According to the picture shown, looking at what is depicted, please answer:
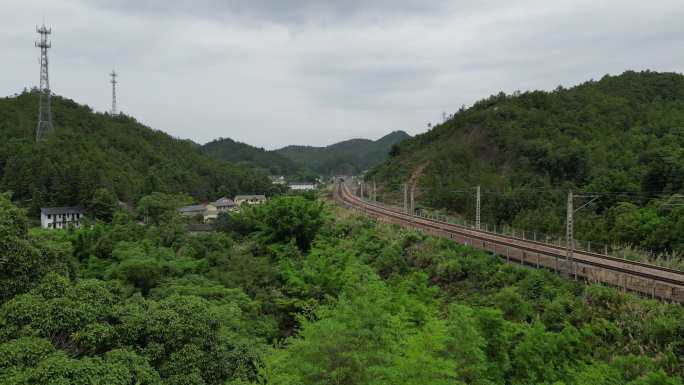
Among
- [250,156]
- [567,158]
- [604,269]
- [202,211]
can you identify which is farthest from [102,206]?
[250,156]

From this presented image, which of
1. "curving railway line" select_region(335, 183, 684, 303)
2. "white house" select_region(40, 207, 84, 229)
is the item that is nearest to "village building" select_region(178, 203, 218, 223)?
"white house" select_region(40, 207, 84, 229)

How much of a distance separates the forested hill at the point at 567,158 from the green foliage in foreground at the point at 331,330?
10090mm

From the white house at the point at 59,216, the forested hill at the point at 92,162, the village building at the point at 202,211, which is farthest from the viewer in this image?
the village building at the point at 202,211

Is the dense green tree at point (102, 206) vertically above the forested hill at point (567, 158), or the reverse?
the forested hill at point (567, 158)

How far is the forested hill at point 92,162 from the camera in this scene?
47375 millimetres

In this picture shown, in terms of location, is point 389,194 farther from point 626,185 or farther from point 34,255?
point 34,255

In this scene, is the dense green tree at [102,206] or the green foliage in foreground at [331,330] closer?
the green foliage in foreground at [331,330]

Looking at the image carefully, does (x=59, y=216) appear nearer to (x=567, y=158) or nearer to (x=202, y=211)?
(x=202, y=211)

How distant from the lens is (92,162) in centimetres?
5294

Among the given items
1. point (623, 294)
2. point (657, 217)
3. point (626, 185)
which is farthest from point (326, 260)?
point (626, 185)

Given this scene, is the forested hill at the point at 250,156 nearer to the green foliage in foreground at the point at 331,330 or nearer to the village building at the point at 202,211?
the village building at the point at 202,211

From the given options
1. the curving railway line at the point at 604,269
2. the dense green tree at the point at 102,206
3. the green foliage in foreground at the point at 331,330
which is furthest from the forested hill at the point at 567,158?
the dense green tree at the point at 102,206

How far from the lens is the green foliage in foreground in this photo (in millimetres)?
8305

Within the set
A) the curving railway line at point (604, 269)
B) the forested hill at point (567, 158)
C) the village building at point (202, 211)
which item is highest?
the forested hill at point (567, 158)
